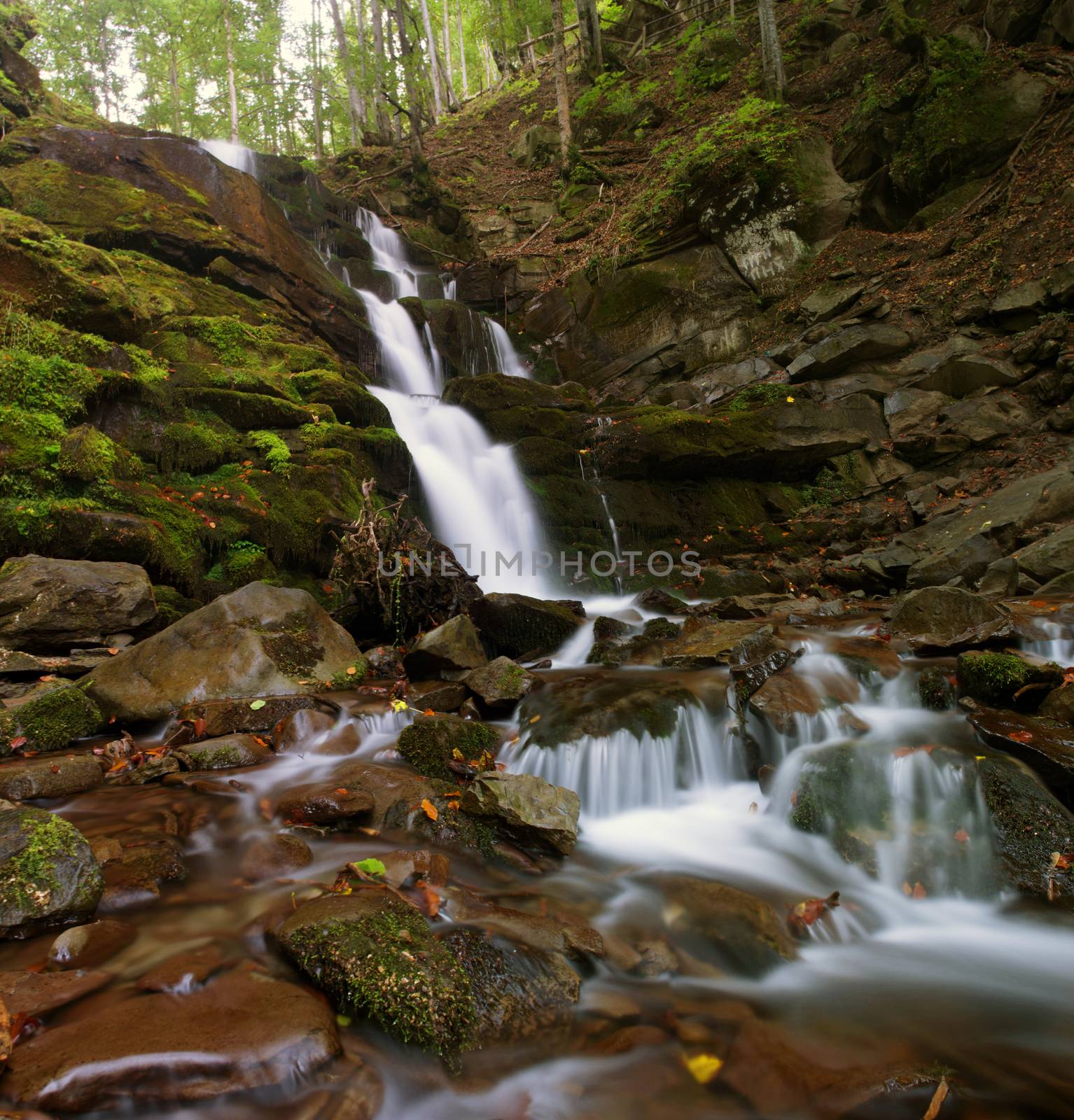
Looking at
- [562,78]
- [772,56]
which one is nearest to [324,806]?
[772,56]

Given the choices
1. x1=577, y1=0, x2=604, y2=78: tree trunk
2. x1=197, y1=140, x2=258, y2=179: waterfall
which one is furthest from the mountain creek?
x1=577, y1=0, x2=604, y2=78: tree trunk

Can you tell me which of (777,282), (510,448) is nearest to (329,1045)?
(510,448)

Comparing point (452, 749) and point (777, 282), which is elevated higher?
point (777, 282)

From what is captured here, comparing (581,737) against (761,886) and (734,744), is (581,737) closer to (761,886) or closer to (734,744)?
(734,744)

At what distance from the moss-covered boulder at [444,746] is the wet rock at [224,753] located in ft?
3.34

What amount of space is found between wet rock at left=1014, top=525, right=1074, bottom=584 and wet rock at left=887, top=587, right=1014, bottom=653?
1.69m

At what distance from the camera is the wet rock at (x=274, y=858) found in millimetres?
3172

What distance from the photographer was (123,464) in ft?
23.2

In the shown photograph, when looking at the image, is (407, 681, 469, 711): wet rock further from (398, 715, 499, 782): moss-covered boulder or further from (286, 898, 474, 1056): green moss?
(286, 898, 474, 1056): green moss

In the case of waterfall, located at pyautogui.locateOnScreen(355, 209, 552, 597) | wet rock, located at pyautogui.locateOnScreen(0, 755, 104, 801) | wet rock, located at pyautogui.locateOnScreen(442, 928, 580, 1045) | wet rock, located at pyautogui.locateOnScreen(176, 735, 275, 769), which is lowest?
wet rock, located at pyautogui.locateOnScreen(442, 928, 580, 1045)

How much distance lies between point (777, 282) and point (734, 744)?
13332 millimetres

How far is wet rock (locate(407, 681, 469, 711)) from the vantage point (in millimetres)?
5520

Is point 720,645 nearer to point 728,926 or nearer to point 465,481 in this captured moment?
point 728,926

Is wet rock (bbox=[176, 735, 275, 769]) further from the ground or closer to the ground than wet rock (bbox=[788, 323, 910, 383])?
closer to the ground
